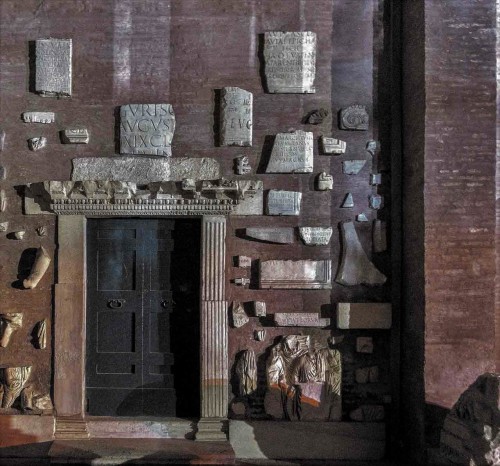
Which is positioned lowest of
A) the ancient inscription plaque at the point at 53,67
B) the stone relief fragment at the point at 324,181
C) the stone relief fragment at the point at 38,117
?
the stone relief fragment at the point at 324,181

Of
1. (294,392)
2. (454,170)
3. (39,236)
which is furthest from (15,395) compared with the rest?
(454,170)

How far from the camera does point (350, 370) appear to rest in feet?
17.7

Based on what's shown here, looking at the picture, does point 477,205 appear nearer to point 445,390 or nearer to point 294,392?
point 445,390

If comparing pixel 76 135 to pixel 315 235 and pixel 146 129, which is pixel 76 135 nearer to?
pixel 146 129

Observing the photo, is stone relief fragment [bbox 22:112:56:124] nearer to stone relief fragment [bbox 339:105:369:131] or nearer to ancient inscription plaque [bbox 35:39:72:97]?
ancient inscription plaque [bbox 35:39:72:97]

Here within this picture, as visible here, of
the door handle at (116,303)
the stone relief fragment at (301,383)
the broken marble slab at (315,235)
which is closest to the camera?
the stone relief fragment at (301,383)

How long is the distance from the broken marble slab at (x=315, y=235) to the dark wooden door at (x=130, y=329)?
1.41 meters

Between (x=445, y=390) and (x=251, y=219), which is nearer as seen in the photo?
(x=445, y=390)

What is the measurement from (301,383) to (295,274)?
3.55ft

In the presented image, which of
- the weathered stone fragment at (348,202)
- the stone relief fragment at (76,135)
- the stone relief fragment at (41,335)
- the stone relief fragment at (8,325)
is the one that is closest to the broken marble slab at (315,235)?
the weathered stone fragment at (348,202)

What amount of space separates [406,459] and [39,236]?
4.34 m

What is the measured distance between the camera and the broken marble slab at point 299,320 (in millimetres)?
5332

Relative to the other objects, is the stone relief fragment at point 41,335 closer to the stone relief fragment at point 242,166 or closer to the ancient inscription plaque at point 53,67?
the ancient inscription plaque at point 53,67

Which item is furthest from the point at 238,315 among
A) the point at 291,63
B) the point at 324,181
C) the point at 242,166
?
the point at 291,63
